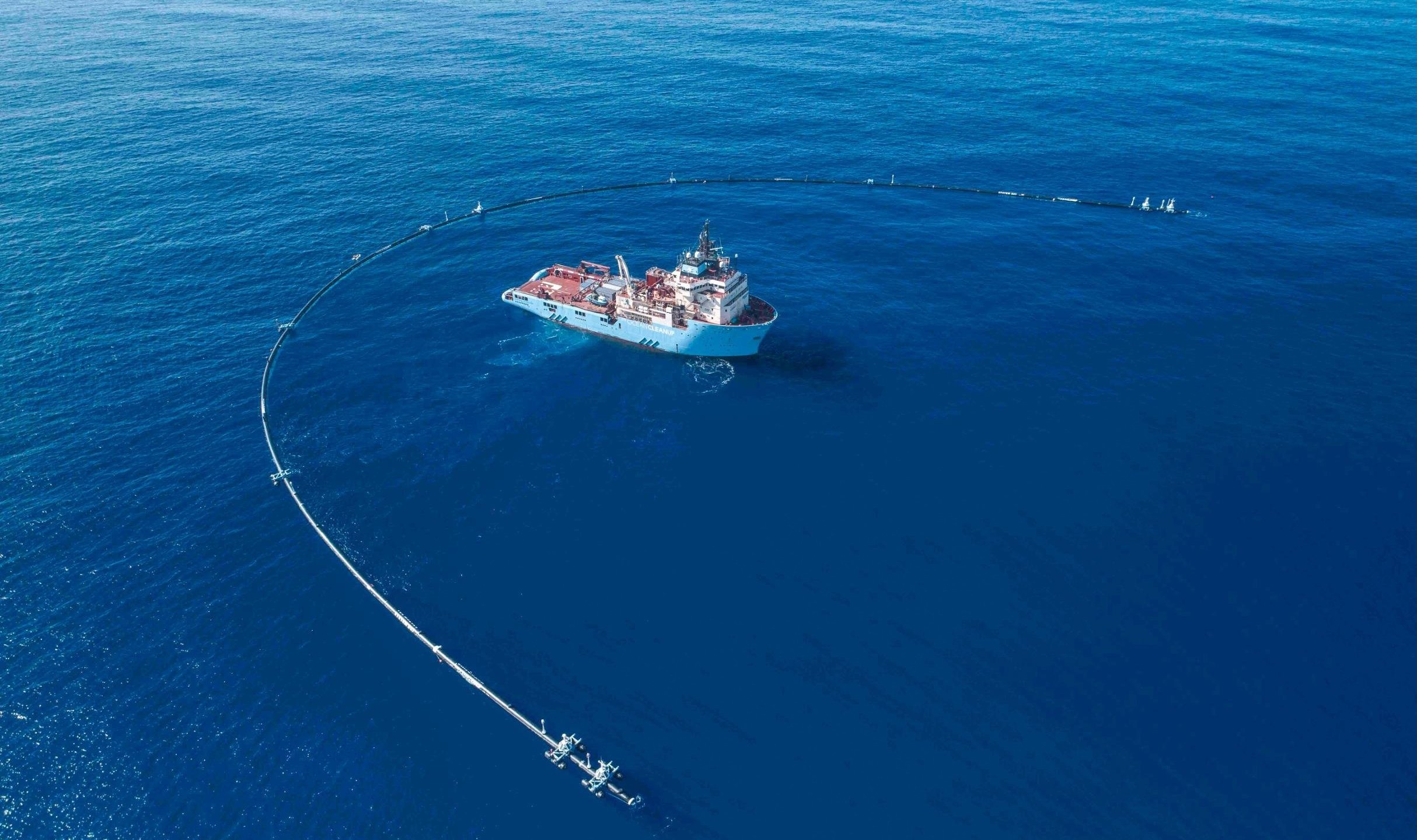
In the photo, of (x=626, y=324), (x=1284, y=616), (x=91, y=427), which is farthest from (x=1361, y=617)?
(x=91, y=427)

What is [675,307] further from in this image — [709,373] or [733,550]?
[733,550]

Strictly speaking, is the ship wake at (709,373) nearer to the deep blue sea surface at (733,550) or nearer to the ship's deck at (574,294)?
the deep blue sea surface at (733,550)

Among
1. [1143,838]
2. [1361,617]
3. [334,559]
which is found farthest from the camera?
[334,559]

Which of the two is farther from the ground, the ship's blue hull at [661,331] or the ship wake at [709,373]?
the ship's blue hull at [661,331]

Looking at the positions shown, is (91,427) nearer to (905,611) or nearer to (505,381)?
(505,381)

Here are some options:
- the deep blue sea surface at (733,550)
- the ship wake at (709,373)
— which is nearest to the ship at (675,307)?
the ship wake at (709,373)

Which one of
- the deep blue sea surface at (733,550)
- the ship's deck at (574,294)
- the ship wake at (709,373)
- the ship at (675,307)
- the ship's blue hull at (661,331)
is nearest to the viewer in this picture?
the deep blue sea surface at (733,550)

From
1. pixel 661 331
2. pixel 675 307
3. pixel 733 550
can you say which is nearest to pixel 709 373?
pixel 661 331
